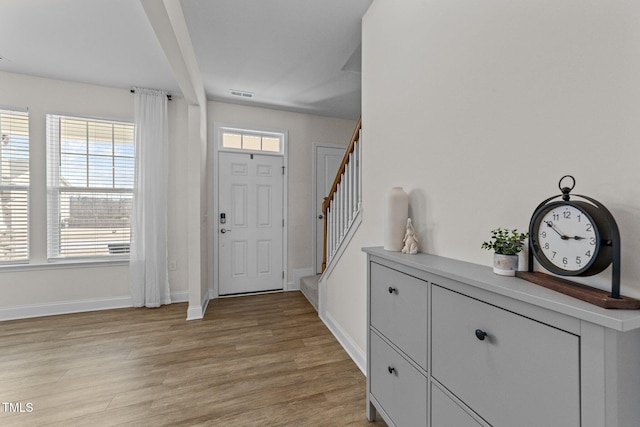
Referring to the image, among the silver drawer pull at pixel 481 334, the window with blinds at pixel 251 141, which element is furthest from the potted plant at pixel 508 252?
the window with blinds at pixel 251 141

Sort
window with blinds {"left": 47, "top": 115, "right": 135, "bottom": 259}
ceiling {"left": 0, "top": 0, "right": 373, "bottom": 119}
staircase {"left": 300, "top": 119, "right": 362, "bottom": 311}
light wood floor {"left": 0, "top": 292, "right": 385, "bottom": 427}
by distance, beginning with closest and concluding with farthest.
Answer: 1. light wood floor {"left": 0, "top": 292, "right": 385, "bottom": 427}
2. ceiling {"left": 0, "top": 0, "right": 373, "bottom": 119}
3. staircase {"left": 300, "top": 119, "right": 362, "bottom": 311}
4. window with blinds {"left": 47, "top": 115, "right": 135, "bottom": 259}

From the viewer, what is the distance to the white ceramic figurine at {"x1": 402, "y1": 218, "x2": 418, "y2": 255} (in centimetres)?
143

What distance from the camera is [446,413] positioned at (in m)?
1.02

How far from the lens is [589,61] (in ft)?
2.57

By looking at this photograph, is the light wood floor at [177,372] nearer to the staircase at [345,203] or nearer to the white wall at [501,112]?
the staircase at [345,203]

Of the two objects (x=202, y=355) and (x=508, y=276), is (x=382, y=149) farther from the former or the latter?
(x=202, y=355)

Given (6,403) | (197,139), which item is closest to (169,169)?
(197,139)

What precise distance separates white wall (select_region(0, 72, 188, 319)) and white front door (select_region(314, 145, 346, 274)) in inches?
78.8

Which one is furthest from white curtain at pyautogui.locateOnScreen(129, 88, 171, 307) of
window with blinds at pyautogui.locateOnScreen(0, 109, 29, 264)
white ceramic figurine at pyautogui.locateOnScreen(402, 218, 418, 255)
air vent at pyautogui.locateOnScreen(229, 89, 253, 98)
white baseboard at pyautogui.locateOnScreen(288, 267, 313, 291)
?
white ceramic figurine at pyautogui.locateOnScreen(402, 218, 418, 255)

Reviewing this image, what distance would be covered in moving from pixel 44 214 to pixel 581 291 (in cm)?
451

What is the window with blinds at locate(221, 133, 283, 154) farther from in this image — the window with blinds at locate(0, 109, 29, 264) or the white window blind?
the window with blinds at locate(0, 109, 29, 264)

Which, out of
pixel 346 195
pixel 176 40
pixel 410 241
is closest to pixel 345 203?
pixel 346 195

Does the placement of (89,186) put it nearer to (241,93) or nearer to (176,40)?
(241,93)

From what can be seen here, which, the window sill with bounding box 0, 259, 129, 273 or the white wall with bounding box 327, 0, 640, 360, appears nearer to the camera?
the white wall with bounding box 327, 0, 640, 360
